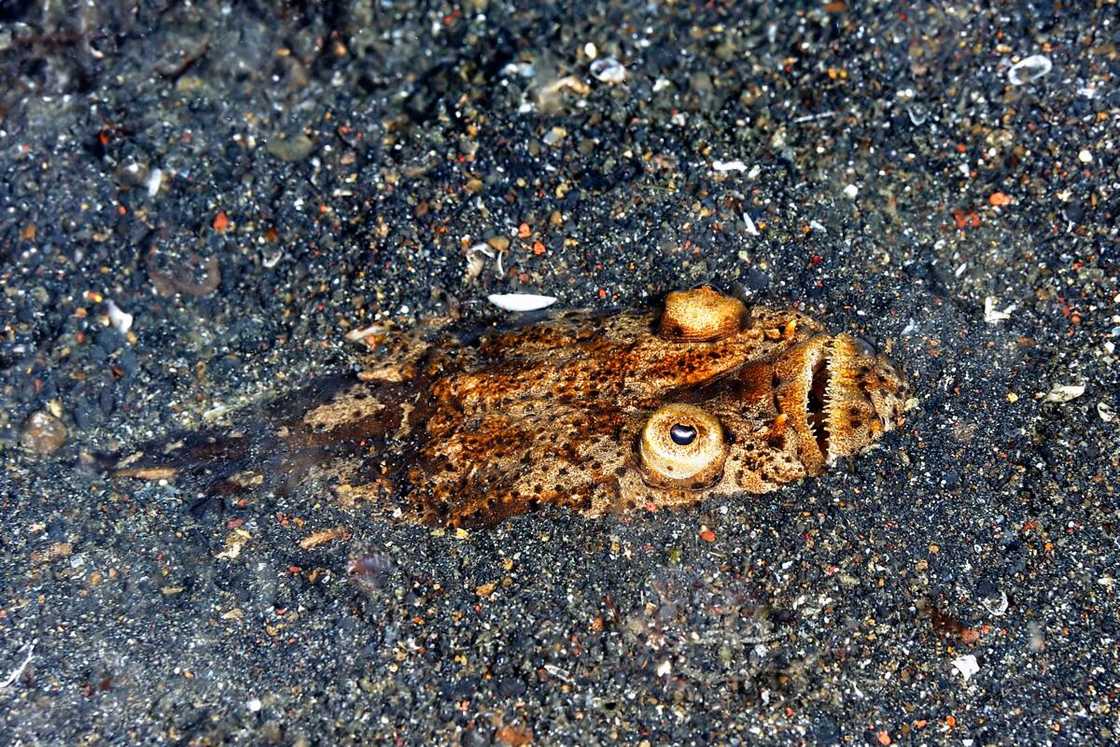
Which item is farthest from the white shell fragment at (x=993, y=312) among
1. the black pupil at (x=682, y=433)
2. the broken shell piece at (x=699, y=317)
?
the black pupil at (x=682, y=433)

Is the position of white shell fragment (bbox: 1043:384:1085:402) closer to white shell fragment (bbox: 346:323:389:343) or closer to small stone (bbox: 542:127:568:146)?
small stone (bbox: 542:127:568:146)

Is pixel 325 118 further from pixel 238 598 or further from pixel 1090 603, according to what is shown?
pixel 1090 603

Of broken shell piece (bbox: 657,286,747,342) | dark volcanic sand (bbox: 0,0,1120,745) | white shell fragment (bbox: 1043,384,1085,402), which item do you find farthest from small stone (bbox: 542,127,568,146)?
white shell fragment (bbox: 1043,384,1085,402)

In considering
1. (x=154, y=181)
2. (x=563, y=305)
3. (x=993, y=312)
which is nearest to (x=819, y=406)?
(x=993, y=312)

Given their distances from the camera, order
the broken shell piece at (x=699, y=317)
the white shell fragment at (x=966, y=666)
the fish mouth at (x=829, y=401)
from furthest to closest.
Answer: the broken shell piece at (x=699, y=317) → the fish mouth at (x=829, y=401) → the white shell fragment at (x=966, y=666)

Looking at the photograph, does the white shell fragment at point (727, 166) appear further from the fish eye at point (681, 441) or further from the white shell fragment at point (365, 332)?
the white shell fragment at point (365, 332)

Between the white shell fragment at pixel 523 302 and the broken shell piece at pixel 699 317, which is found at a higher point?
the broken shell piece at pixel 699 317
